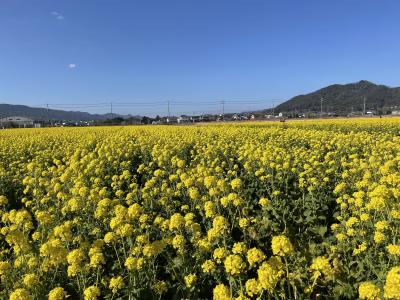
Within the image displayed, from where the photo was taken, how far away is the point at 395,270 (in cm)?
261

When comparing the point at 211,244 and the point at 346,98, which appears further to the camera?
the point at 346,98

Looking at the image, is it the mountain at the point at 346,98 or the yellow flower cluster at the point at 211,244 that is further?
the mountain at the point at 346,98

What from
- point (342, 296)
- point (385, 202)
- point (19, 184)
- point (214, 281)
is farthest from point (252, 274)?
point (19, 184)

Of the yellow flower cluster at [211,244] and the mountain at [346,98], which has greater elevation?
the mountain at [346,98]

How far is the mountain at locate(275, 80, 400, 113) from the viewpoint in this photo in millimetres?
106550

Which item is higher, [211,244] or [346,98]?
[346,98]

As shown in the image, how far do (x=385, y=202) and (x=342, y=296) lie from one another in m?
1.60

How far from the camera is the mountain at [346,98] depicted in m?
107

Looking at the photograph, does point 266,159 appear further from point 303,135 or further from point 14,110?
point 14,110

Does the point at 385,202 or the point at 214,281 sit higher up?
the point at 385,202

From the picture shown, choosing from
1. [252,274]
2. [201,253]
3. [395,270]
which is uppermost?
[395,270]

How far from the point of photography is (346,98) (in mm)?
128125

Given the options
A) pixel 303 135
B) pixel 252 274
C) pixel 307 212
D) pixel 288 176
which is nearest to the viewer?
pixel 252 274

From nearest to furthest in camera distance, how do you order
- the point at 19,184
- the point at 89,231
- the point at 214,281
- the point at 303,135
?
the point at 214,281, the point at 89,231, the point at 19,184, the point at 303,135
